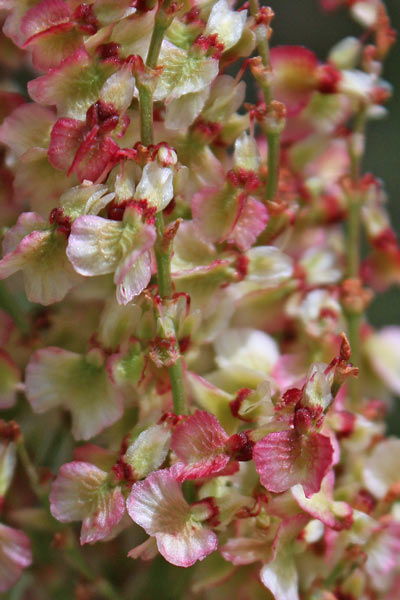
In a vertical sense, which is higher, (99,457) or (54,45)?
(54,45)

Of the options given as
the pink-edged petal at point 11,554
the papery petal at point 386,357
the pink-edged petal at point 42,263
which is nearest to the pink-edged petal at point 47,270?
Answer: the pink-edged petal at point 42,263

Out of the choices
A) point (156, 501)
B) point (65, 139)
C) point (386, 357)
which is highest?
point (65, 139)

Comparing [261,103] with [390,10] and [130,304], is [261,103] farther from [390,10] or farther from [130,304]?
[390,10]

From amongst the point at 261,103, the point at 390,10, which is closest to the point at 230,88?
the point at 261,103

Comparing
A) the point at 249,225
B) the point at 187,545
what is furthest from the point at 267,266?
the point at 187,545

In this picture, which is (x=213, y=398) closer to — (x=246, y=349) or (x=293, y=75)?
(x=246, y=349)

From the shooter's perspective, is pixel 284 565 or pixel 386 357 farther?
pixel 386 357

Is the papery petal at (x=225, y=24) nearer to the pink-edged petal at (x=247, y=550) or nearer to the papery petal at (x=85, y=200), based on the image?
the papery petal at (x=85, y=200)
